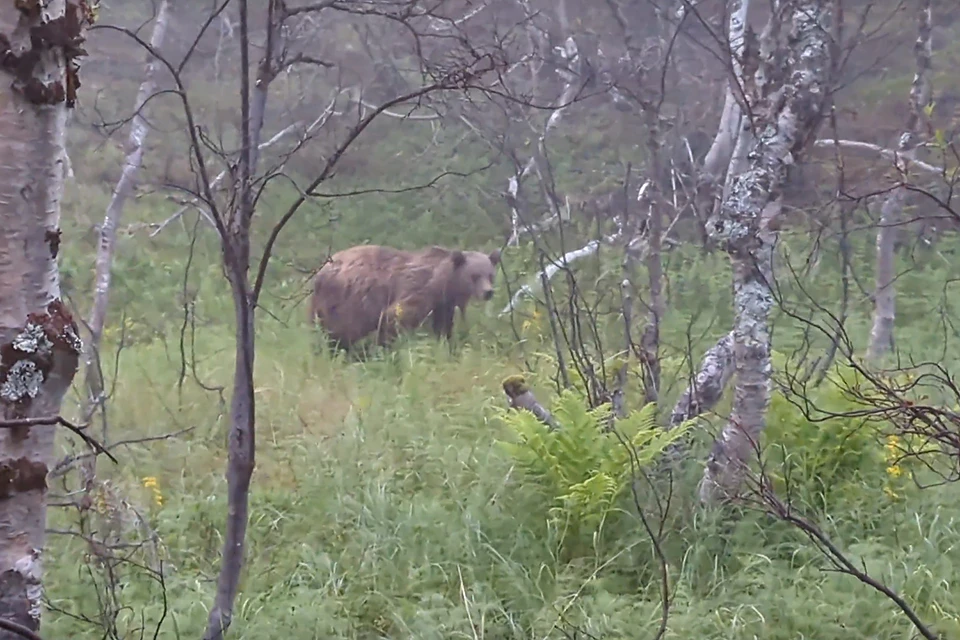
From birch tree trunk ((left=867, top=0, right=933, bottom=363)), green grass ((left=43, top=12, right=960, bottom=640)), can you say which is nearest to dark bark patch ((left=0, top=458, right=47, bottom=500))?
green grass ((left=43, top=12, right=960, bottom=640))

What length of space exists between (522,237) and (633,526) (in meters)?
9.78

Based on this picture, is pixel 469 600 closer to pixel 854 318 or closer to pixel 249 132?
pixel 249 132

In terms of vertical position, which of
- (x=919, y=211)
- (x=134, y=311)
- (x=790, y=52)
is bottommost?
(x=134, y=311)

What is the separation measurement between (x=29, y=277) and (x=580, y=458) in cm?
318

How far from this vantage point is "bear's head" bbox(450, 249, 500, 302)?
9312 millimetres

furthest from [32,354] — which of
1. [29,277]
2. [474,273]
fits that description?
[474,273]

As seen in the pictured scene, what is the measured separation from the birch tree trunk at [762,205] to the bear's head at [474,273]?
4.78 meters

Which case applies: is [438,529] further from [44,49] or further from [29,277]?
[44,49]

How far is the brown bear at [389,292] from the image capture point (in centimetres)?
871

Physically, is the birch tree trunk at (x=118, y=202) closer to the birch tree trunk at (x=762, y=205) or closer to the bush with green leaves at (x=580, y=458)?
the bush with green leaves at (x=580, y=458)

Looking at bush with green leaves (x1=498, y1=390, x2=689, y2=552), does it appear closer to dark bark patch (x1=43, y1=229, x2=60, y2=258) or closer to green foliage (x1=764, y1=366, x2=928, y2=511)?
green foliage (x1=764, y1=366, x2=928, y2=511)

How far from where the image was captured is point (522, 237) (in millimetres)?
13953

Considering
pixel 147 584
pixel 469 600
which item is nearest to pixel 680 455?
pixel 469 600

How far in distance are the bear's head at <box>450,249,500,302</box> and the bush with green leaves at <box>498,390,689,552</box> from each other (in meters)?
4.42
